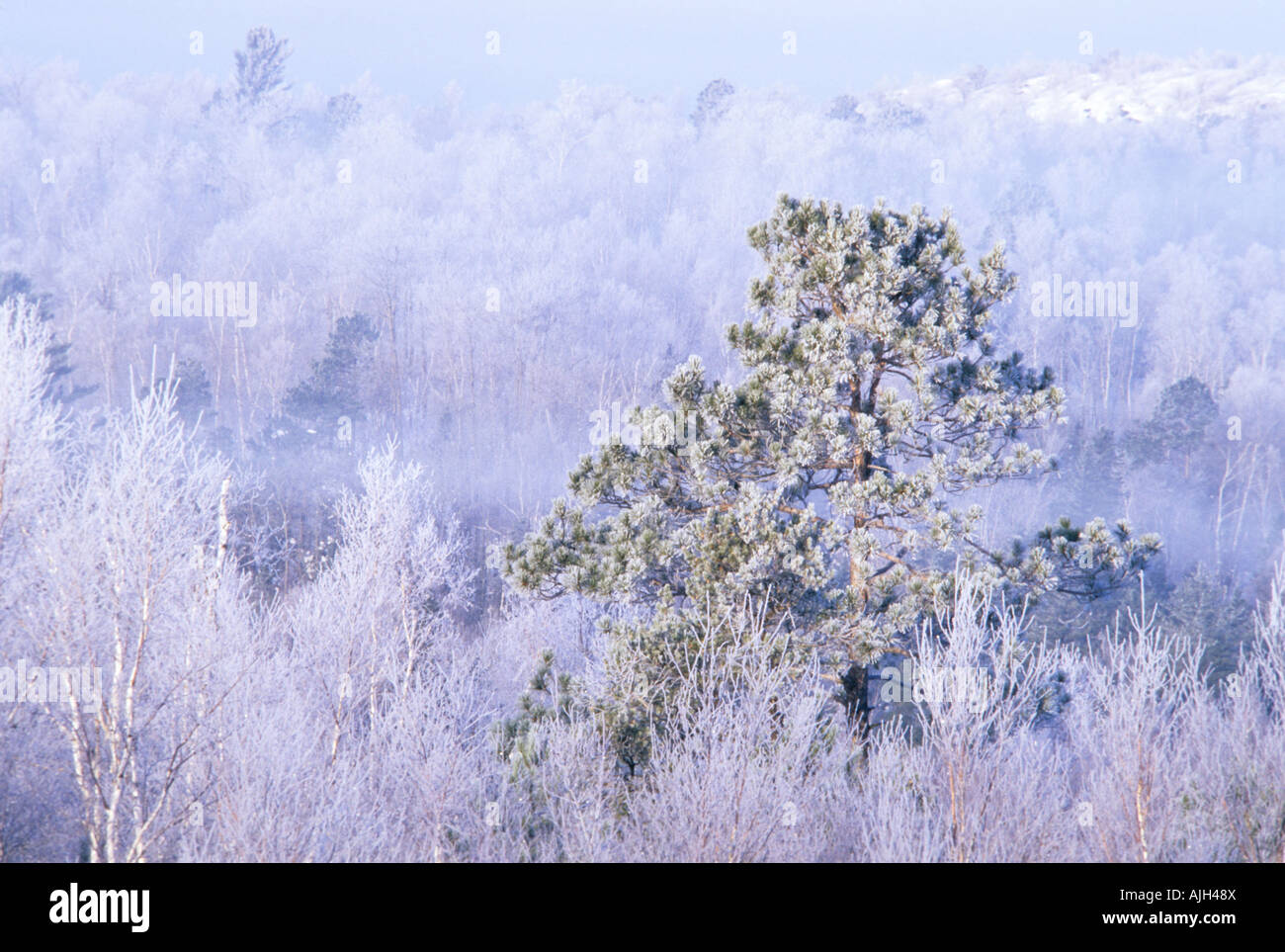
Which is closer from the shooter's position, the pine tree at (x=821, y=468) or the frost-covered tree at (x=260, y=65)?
the pine tree at (x=821, y=468)

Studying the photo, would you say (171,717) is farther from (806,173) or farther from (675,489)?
(806,173)

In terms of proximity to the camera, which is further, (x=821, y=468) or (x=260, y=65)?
(x=260, y=65)

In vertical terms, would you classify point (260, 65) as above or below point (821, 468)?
above

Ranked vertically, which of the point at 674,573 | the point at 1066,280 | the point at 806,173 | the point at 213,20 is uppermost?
the point at 213,20

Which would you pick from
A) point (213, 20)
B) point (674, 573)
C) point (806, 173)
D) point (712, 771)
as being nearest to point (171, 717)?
point (674, 573)

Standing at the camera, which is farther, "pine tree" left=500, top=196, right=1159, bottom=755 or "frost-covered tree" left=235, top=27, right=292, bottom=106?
"frost-covered tree" left=235, top=27, right=292, bottom=106

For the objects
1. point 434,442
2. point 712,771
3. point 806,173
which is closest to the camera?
point 712,771

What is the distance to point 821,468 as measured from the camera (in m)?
11.2

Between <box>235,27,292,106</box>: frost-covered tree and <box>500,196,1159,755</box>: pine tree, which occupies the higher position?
<box>235,27,292,106</box>: frost-covered tree

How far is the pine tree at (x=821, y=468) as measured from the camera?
10648 millimetres

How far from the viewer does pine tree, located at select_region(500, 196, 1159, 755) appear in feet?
34.9

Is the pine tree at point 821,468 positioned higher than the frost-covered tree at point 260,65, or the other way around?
the frost-covered tree at point 260,65

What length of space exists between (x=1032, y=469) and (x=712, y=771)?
5.93m
